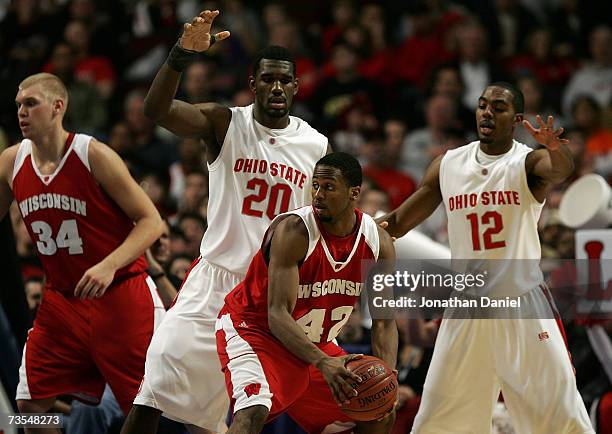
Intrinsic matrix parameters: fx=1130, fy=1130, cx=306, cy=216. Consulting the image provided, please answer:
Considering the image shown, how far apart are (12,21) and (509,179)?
8536 millimetres

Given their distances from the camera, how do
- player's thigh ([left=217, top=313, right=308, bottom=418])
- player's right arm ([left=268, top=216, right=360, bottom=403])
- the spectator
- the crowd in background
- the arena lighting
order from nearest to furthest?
player's right arm ([left=268, top=216, right=360, bottom=403]) → player's thigh ([left=217, top=313, right=308, bottom=418]) → the arena lighting → the crowd in background → the spectator

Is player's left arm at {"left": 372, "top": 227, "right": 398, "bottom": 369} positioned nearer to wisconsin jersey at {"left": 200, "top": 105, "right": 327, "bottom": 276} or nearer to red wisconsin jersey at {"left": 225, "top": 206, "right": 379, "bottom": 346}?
red wisconsin jersey at {"left": 225, "top": 206, "right": 379, "bottom": 346}

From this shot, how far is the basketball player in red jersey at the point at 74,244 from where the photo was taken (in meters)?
6.38

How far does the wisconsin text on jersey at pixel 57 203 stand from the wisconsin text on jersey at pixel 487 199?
7.03 feet

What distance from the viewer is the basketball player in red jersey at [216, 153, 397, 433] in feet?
17.9

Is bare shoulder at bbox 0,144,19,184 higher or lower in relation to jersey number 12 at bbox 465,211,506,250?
higher

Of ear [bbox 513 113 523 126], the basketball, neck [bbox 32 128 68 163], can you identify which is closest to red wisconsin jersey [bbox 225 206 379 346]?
the basketball

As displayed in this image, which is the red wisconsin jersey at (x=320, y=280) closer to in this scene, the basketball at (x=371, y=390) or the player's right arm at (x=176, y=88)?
the basketball at (x=371, y=390)

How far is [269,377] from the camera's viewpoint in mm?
5555

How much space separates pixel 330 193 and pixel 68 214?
1650 mm

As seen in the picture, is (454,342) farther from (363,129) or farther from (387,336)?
(363,129)

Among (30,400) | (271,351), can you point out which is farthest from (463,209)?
(30,400)

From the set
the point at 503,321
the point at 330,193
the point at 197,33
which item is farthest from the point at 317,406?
the point at 197,33

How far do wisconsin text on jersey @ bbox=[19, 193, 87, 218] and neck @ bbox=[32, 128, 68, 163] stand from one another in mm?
227
